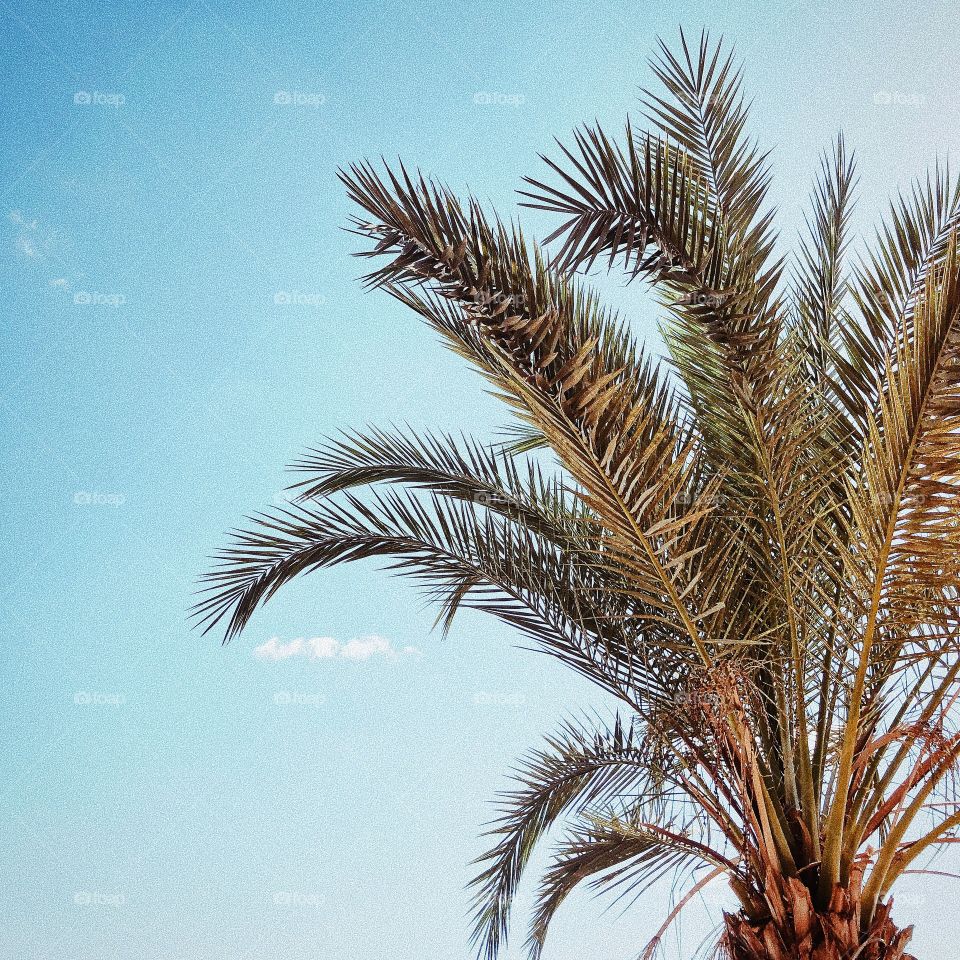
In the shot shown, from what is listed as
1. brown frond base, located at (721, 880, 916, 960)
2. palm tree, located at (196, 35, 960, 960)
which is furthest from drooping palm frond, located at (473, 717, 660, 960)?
brown frond base, located at (721, 880, 916, 960)

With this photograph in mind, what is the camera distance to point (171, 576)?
15008 mm

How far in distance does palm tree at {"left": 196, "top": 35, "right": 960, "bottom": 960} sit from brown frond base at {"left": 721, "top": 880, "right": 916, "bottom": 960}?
0.04 ft

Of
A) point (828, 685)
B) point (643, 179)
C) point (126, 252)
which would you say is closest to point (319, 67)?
point (126, 252)

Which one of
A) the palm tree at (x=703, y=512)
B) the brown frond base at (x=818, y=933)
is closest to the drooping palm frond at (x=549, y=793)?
the palm tree at (x=703, y=512)

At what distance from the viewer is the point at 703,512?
10.8 ft

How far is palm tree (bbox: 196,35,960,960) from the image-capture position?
3.25 meters

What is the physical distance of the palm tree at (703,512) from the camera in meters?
3.25

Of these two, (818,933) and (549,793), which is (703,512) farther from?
(549,793)

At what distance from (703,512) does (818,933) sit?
185cm

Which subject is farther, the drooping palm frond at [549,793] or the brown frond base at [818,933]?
the drooping palm frond at [549,793]

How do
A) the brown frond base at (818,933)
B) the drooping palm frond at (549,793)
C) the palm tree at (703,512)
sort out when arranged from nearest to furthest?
the palm tree at (703,512), the brown frond base at (818,933), the drooping palm frond at (549,793)

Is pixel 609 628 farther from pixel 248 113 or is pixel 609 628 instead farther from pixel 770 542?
pixel 248 113

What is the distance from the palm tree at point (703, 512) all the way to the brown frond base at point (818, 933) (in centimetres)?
1

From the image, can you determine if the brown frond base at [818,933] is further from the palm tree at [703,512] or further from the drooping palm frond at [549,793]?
the drooping palm frond at [549,793]
